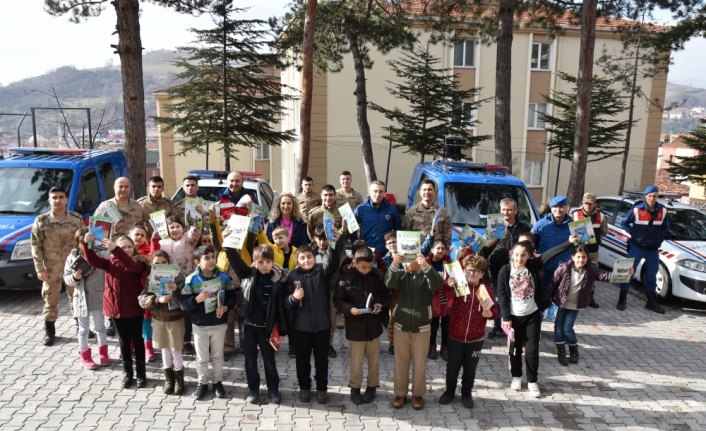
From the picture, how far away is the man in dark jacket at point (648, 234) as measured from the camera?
827 cm

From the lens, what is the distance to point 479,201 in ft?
27.6

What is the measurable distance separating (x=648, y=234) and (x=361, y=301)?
5729 millimetres

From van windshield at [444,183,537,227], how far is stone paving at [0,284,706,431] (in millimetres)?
2067

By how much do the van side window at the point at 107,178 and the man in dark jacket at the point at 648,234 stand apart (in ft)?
28.9

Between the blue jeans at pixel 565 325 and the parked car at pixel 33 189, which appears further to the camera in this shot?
the parked car at pixel 33 189

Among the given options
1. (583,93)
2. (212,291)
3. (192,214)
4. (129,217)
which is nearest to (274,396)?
(212,291)

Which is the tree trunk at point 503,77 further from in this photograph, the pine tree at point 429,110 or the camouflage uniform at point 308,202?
the camouflage uniform at point 308,202

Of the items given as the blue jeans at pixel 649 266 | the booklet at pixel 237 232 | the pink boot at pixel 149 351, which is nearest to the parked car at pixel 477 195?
the blue jeans at pixel 649 266

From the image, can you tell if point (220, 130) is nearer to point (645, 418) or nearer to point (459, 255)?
point (459, 255)

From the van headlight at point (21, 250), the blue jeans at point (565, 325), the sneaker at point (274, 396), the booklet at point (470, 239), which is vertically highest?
the booklet at point (470, 239)

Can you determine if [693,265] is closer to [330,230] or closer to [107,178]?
[330,230]

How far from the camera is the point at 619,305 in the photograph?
861cm

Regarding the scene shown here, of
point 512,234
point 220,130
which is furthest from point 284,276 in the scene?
point 220,130

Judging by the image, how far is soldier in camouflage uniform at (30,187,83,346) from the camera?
627 centimetres
